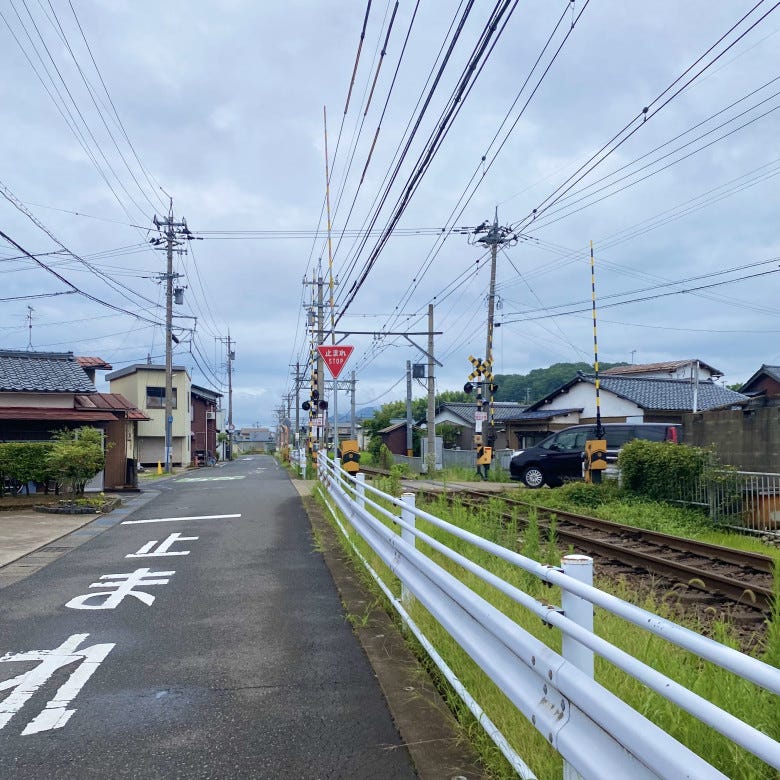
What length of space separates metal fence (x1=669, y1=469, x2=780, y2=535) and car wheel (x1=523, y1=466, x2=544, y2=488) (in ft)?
24.9

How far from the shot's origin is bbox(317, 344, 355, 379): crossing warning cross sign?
16.0 metres

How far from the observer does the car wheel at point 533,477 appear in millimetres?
21406

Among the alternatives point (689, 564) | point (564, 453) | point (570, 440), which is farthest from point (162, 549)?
point (570, 440)

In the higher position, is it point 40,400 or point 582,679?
point 40,400

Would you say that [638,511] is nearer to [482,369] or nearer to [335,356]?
[335,356]

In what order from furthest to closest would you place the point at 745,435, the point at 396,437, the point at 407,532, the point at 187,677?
the point at 396,437, the point at 745,435, the point at 407,532, the point at 187,677

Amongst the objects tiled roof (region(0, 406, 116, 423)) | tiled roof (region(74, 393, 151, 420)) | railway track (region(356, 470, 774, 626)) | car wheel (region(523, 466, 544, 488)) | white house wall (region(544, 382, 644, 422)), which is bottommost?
railway track (region(356, 470, 774, 626))

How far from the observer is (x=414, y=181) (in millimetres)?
9648

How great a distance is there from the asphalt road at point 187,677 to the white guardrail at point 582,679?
2.38ft

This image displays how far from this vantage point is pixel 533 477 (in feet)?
70.8

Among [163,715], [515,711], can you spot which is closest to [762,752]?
[515,711]

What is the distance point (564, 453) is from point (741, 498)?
8.36m

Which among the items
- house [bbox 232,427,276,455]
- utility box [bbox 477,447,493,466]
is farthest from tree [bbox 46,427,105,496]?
house [bbox 232,427,276,455]

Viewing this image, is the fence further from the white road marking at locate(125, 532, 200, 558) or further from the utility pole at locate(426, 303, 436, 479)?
the white road marking at locate(125, 532, 200, 558)
